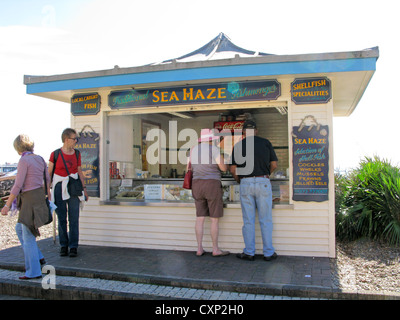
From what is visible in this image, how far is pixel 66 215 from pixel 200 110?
2.84m

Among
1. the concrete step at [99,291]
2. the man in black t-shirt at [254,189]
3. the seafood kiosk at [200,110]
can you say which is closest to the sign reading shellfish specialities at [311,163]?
the seafood kiosk at [200,110]

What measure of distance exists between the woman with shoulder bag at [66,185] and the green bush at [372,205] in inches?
178

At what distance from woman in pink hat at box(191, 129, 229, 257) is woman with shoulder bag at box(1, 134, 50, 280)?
7.00 feet

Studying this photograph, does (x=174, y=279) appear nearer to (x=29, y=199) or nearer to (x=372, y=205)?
(x=29, y=199)

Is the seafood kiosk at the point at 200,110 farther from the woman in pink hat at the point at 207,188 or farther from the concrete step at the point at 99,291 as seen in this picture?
the concrete step at the point at 99,291

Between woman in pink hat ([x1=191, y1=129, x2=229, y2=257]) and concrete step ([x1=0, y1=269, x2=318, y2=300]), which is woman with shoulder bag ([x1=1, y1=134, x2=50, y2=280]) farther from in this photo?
woman in pink hat ([x1=191, y1=129, x2=229, y2=257])

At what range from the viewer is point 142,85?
607 cm

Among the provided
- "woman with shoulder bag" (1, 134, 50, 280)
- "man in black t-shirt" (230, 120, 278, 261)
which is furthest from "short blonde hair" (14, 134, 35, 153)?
"man in black t-shirt" (230, 120, 278, 261)

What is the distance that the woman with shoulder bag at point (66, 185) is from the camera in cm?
546

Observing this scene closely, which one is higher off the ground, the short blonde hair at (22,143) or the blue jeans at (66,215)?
the short blonde hair at (22,143)

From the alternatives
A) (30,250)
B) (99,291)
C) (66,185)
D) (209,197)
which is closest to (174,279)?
(99,291)

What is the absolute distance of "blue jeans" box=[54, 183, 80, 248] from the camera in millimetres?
5480
